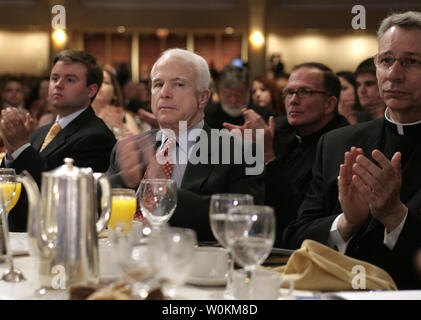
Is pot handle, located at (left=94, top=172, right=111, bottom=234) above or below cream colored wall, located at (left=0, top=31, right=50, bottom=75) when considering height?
below

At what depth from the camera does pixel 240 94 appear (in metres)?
4.76

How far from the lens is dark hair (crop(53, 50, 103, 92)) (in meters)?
3.49

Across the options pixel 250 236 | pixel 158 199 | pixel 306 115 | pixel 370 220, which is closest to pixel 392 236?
pixel 370 220

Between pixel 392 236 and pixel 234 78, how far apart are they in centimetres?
293

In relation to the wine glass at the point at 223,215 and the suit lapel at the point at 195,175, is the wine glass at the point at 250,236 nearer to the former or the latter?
the wine glass at the point at 223,215

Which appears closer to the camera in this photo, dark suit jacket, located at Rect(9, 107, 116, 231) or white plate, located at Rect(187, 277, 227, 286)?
white plate, located at Rect(187, 277, 227, 286)

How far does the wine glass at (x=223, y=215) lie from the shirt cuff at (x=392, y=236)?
62 centimetres

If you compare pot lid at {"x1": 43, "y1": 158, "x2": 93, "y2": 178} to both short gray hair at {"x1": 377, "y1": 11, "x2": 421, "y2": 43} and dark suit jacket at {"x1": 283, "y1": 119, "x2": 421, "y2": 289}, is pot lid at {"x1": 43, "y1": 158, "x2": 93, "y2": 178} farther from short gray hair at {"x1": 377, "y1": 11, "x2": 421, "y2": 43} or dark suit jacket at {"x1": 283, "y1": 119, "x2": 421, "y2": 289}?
short gray hair at {"x1": 377, "y1": 11, "x2": 421, "y2": 43}

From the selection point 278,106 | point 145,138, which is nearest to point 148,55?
point 278,106

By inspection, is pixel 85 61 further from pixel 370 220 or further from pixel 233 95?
pixel 370 220

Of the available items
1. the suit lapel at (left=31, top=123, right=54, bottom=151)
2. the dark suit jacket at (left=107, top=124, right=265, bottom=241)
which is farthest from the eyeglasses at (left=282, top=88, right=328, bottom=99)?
the suit lapel at (left=31, top=123, right=54, bottom=151)

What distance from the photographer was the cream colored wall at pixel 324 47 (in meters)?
14.7

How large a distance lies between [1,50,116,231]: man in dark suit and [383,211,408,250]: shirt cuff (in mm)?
1712

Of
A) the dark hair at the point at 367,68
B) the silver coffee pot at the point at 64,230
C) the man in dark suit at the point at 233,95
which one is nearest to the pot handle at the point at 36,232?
the silver coffee pot at the point at 64,230
